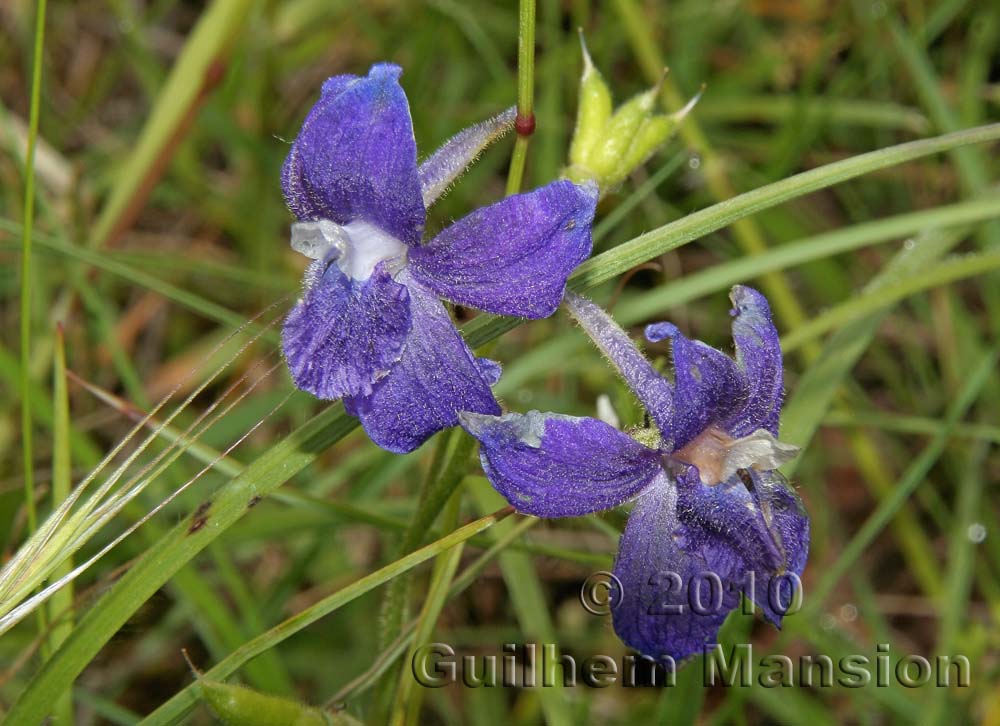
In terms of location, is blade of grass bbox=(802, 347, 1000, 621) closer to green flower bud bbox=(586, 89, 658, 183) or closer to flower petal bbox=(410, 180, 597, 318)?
green flower bud bbox=(586, 89, 658, 183)

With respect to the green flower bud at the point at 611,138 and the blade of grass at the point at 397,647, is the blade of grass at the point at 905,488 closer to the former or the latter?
the blade of grass at the point at 397,647

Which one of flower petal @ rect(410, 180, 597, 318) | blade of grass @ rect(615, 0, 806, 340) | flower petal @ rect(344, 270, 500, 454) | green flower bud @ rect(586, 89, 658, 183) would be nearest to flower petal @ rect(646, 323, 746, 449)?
flower petal @ rect(410, 180, 597, 318)

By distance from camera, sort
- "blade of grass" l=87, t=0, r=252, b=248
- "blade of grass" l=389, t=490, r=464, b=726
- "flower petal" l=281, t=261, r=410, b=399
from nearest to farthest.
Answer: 1. "flower petal" l=281, t=261, r=410, b=399
2. "blade of grass" l=389, t=490, r=464, b=726
3. "blade of grass" l=87, t=0, r=252, b=248

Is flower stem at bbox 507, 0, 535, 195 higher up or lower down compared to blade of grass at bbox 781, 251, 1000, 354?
lower down

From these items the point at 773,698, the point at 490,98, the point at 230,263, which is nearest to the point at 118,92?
the point at 230,263

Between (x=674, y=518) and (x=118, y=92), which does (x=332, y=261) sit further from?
(x=118, y=92)
